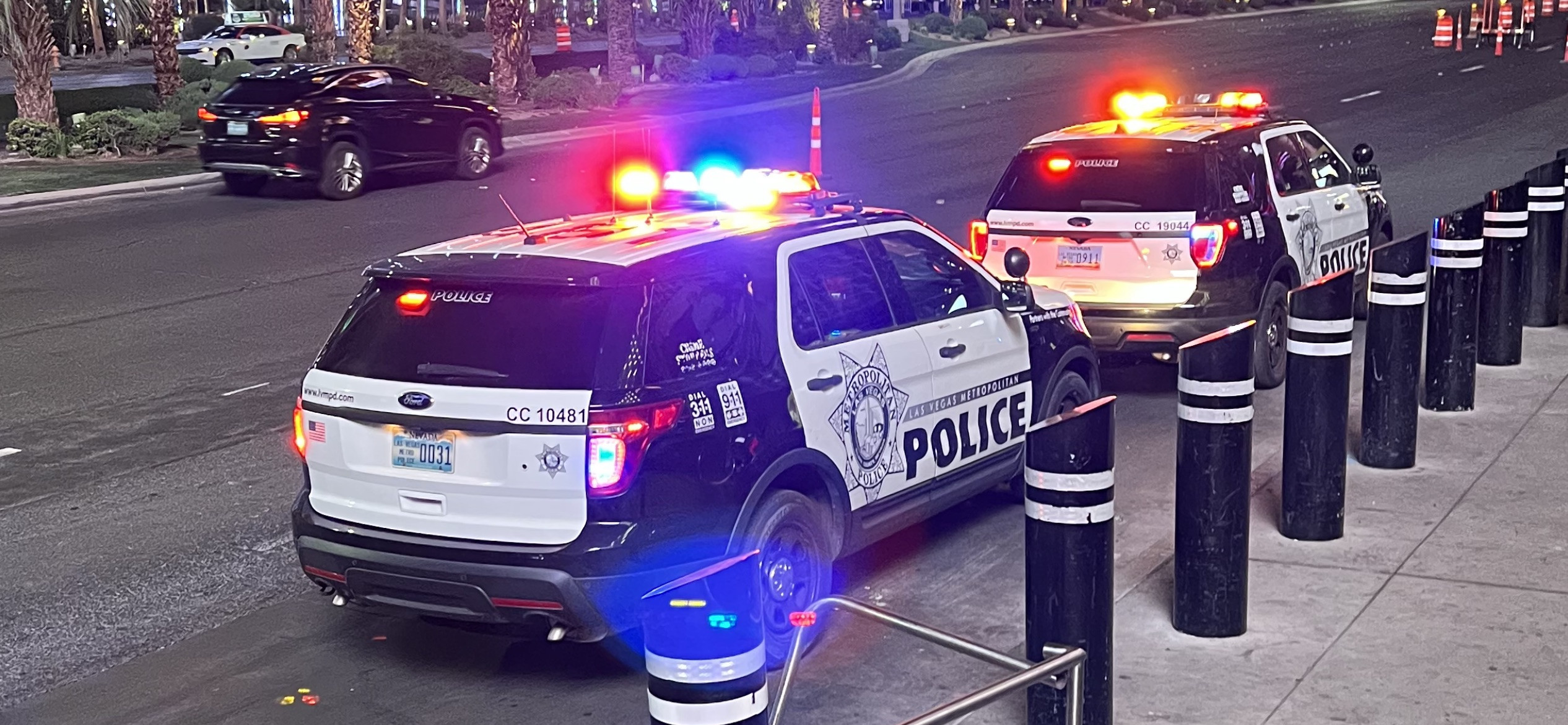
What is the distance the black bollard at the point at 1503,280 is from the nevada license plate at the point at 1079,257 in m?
2.14

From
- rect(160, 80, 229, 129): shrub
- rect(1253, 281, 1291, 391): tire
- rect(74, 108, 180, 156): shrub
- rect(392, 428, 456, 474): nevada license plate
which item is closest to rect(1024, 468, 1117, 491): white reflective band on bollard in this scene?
rect(392, 428, 456, 474): nevada license plate

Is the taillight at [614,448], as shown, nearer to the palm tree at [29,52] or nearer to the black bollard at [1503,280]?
the black bollard at [1503,280]

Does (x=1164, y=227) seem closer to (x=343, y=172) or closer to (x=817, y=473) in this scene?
(x=817, y=473)

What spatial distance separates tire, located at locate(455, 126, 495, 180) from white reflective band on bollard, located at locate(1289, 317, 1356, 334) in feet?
54.0

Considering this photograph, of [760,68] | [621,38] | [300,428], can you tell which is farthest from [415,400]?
[760,68]

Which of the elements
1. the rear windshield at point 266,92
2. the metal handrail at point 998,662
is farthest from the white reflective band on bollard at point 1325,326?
the rear windshield at point 266,92

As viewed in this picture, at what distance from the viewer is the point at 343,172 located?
2055cm

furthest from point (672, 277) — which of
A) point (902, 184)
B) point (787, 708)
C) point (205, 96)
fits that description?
point (205, 96)

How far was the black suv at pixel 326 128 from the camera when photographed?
2020 cm

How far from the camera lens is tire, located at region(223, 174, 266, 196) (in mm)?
21312

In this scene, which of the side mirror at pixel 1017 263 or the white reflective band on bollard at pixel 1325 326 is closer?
the white reflective band on bollard at pixel 1325 326

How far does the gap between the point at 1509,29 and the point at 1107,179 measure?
37.3m

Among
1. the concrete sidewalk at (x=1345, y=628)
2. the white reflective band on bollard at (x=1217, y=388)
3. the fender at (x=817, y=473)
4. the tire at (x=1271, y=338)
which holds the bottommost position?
the concrete sidewalk at (x=1345, y=628)

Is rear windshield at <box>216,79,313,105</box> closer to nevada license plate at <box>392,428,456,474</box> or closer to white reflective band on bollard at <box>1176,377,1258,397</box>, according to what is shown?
nevada license plate at <box>392,428,456,474</box>
